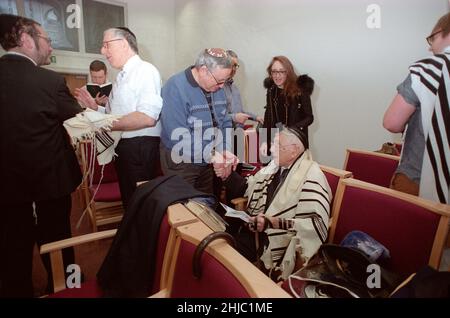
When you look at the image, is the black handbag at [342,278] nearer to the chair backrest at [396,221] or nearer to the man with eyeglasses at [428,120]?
the chair backrest at [396,221]

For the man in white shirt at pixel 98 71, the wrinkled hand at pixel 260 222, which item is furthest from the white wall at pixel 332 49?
the wrinkled hand at pixel 260 222

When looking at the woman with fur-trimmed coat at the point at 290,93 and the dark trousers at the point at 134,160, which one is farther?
the woman with fur-trimmed coat at the point at 290,93

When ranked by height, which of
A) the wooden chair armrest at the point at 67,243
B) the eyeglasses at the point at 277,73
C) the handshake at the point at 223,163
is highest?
the eyeglasses at the point at 277,73

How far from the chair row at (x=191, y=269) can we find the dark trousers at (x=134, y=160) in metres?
0.60

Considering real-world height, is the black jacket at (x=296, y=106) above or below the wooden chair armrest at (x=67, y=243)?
above

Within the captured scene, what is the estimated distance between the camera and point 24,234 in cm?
143

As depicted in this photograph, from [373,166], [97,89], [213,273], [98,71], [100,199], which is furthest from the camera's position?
[98,71]

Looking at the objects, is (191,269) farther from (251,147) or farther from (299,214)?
(251,147)

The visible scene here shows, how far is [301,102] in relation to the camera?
2670 mm

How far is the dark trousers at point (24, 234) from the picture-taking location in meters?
1.39

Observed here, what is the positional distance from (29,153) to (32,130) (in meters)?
0.11

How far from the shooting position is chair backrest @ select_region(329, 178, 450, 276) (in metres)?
0.94

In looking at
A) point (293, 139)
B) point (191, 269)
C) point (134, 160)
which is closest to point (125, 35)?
point (134, 160)

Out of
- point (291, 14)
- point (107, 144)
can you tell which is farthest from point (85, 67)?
point (107, 144)
